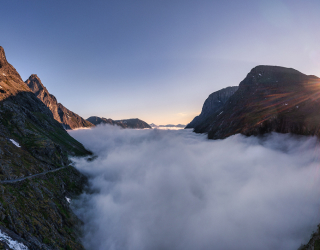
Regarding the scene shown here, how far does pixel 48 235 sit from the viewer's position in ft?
102

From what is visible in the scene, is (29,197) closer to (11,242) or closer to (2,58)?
(11,242)

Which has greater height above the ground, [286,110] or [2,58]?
[2,58]

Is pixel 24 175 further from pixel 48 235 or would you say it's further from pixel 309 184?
pixel 309 184

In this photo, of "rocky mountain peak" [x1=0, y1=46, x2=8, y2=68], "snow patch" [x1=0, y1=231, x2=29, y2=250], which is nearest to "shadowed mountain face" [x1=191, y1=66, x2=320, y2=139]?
"snow patch" [x1=0, y1=231, x2=29, y2=250]

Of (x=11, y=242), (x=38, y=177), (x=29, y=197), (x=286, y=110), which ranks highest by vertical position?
(x=286, y=110)

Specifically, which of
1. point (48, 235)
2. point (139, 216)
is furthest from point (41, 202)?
point (139, 216)

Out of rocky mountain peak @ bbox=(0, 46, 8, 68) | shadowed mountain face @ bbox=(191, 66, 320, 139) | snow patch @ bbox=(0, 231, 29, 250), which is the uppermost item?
rocky mountain peak @ bbox=(0, 46, 8, 68)

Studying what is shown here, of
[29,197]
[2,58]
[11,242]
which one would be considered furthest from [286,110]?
[2,58]

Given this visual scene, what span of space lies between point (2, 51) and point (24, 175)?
187452mm

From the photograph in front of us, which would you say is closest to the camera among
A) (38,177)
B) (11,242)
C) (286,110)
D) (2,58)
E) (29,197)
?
(11,242)

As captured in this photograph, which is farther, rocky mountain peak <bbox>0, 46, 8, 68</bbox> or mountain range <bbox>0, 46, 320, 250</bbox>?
rocky mountain peak <bbox>0, 46, 8, 68</bbox>

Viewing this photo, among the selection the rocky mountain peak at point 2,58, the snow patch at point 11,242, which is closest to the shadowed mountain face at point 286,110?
the snow patch at point 11,242

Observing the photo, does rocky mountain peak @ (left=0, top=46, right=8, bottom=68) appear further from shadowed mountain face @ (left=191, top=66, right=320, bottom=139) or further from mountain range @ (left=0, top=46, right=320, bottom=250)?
shadowed mountain face @ (left=191, top=66, right=320, bottom=139)

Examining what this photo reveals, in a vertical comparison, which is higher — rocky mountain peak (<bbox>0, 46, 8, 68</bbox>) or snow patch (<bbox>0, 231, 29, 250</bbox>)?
rocky mountain peak (<bbox>0, 46, 8, 68</bbox>)
